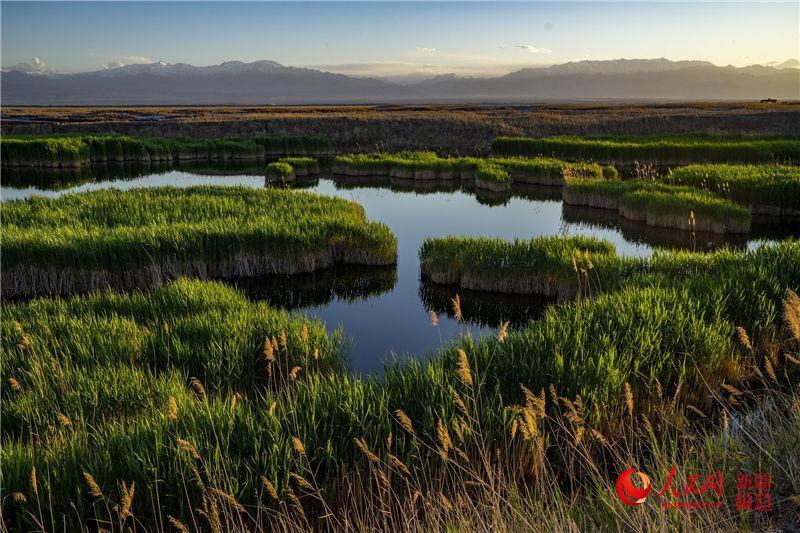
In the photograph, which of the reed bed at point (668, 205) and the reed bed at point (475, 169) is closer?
the reed bed at point (668, 205)

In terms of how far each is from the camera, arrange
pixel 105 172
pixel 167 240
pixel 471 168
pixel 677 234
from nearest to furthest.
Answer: pixel 167 240 → pixel 677 234 → pixel 471 168 → pixel 105 172

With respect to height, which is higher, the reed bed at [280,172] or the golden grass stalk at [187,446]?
the reed bed at [280,172]

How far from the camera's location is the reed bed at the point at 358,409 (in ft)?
16.4

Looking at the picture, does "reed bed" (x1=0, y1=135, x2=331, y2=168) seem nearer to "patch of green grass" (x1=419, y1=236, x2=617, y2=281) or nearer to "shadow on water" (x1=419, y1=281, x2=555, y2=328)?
"patch of green grass" (x1=419, y1=236, x2=617, y2=281)

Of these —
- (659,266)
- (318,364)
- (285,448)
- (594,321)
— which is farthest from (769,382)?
(285,448)

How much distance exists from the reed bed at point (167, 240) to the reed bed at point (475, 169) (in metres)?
15.7

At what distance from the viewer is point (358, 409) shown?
20.5 feet

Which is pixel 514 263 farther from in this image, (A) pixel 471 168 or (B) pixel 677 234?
(A) pixel 471 168

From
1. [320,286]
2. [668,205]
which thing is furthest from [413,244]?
[668,205]

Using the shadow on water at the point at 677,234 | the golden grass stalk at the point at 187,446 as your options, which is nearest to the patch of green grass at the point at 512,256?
the shadow on water at the point at 677,234

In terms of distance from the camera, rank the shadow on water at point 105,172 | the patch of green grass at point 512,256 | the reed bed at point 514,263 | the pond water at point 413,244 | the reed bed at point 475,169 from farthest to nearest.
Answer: the shadow on water at point 105,172 → the reed bed at point 475,169 → the patch of green grass at point 512,256 → the reed bed at point 514,263 → the pond water at point 413,244

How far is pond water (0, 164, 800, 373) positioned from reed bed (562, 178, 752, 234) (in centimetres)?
67

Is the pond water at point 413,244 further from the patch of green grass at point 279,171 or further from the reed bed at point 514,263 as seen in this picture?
the patch of green grass at point 279,171

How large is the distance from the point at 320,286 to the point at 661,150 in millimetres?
32297
